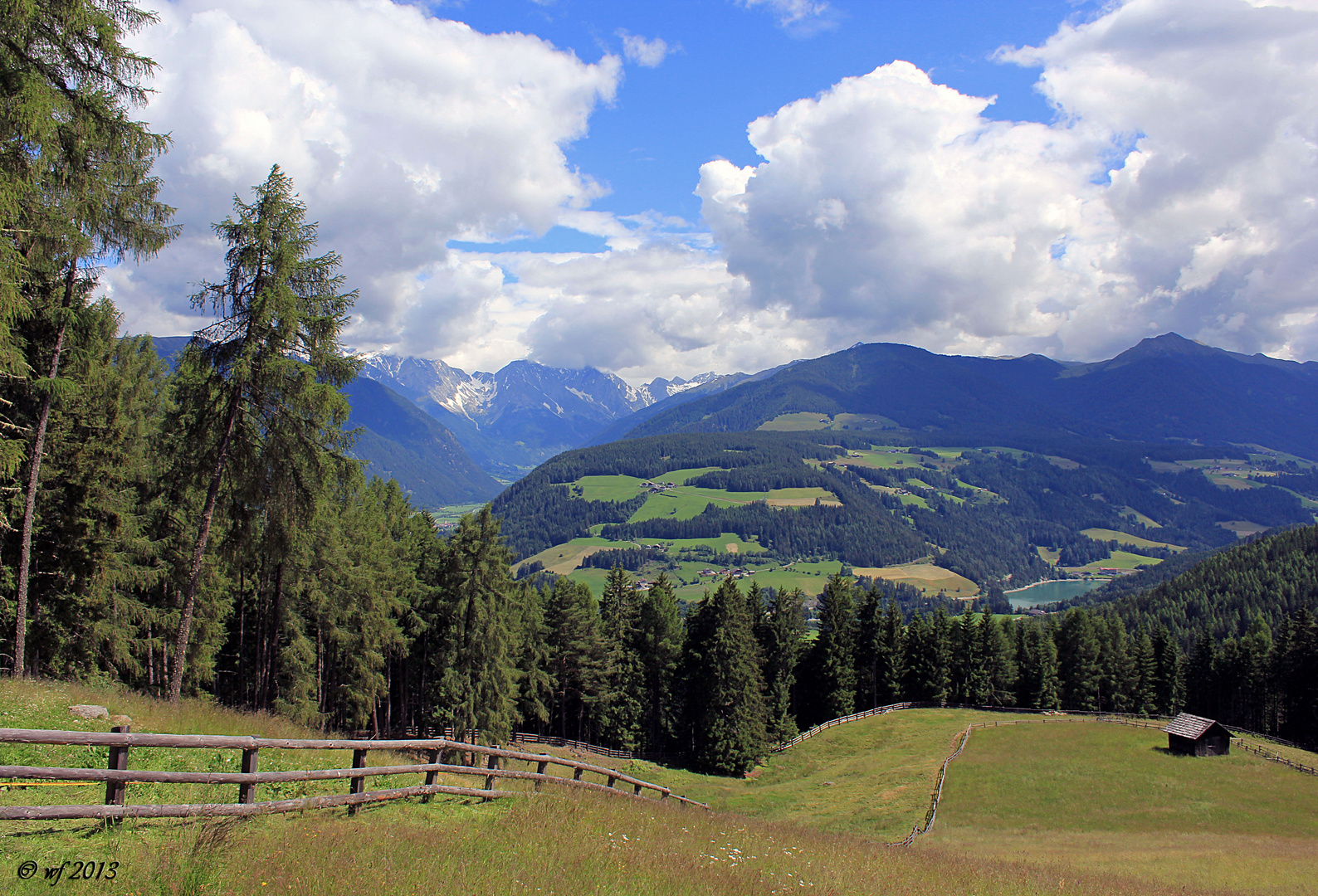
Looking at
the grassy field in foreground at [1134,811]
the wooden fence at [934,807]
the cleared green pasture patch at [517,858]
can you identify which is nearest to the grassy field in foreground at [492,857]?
the cleared green pasture patch at [517,858]

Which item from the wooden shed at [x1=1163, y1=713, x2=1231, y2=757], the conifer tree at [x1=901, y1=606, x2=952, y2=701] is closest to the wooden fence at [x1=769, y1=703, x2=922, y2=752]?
the conifer tree at [x1=901, y1=606, x2=952, y2=701]

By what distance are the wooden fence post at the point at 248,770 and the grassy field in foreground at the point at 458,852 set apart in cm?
38

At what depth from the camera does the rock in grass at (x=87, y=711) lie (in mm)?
13305

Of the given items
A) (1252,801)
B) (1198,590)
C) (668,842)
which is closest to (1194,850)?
(1252,801)

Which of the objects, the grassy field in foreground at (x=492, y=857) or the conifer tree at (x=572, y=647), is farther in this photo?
the conifer tree at (x=572, y=647)

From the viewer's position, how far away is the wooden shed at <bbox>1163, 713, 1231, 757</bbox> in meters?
44.3

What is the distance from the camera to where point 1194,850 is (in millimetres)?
28062

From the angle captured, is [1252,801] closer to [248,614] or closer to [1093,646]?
[1093,646]

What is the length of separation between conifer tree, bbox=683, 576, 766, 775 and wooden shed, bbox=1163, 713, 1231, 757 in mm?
27987

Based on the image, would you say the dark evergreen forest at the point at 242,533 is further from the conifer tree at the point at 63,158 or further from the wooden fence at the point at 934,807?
the wooden fence at the point at 934,807

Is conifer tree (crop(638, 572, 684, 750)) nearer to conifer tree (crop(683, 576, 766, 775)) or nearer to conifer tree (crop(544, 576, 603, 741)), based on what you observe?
conifer tree (crop(683, 576, 766, 775))

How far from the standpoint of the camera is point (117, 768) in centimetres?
727

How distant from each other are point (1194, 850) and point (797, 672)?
39.1 meters

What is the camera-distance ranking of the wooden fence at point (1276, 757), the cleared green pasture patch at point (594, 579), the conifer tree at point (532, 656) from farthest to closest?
the cleared green pasture patch at point (594, 579) → the conifer tree at point (532, 656) → the wooden fence at point (1276, 757)
